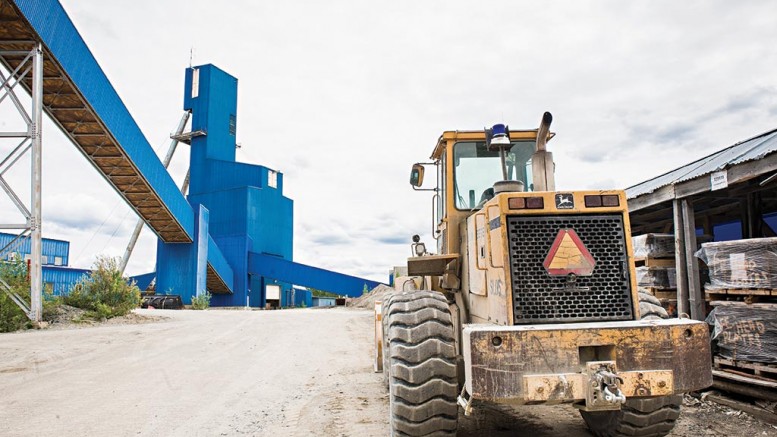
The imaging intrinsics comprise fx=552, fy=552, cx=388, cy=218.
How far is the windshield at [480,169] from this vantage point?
5750 mm

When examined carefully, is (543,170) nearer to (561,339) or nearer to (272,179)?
(561,339)

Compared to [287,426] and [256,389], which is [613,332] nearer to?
[287,426]

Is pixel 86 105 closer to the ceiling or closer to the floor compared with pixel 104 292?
closer to the ceiling

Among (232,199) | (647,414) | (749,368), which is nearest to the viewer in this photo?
(647,414)

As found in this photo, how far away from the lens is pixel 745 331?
6.57 metres

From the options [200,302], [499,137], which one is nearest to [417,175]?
[499,137]

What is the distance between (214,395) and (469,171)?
4295 mm

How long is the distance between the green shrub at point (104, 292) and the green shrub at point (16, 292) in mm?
2662

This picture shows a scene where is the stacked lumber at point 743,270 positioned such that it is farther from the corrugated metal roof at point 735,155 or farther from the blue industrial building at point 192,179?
the blue industrial building at point 192,179

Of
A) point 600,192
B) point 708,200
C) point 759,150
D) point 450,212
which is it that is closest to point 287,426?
point 450,212

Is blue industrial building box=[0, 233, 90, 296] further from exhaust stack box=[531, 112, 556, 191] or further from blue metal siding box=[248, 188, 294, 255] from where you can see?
exhaust stack box=[531, 112, 556, 191]

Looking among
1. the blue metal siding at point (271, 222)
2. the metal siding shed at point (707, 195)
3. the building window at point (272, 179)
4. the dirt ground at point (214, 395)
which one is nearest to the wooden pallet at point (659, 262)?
the metal siding shed at point (707, 195)

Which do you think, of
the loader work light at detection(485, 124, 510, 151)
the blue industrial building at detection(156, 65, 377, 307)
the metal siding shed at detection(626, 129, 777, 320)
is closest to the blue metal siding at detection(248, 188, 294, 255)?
the blue industrial building at detection(156, 65, 377, 307)

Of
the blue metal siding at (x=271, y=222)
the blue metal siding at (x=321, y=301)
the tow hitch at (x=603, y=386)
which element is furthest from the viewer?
the blue metal siding at (x=321, y=301)
